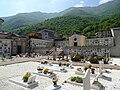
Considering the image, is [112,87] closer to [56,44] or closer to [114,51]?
[114,51]

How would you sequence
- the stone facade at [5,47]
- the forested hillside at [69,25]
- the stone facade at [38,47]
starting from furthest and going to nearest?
1. the forested hillside at [69,25]
2. the stone facade at [38,47]
3. the stone facade at [5,47]

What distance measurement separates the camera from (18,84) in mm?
11383

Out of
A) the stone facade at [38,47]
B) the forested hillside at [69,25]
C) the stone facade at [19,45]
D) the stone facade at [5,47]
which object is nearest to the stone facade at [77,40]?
the stone facade at [38,47]

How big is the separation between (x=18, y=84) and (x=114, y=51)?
90.2 feet

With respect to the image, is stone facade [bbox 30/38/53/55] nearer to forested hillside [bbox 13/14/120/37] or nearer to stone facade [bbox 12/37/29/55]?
stone facade [bbox 12/37/29/55]

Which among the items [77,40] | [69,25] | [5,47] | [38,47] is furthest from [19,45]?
[69,25]

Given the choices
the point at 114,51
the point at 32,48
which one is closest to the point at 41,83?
the point at 114,51

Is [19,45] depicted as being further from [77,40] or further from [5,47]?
[77,40]

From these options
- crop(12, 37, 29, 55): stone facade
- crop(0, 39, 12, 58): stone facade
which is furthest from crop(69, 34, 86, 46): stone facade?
crop(0, 39, 12, 58): stone facade

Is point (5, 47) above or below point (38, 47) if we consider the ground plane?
above

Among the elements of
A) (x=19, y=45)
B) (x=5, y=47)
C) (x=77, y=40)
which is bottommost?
(x=5, y=47)

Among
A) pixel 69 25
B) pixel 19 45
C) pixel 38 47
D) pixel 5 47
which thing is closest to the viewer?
pixel 5 47

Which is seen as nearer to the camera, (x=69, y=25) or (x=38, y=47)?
(x=38, y=47)

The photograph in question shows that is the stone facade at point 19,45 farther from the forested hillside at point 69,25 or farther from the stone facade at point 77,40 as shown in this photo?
the forested hillside at point 69,25
